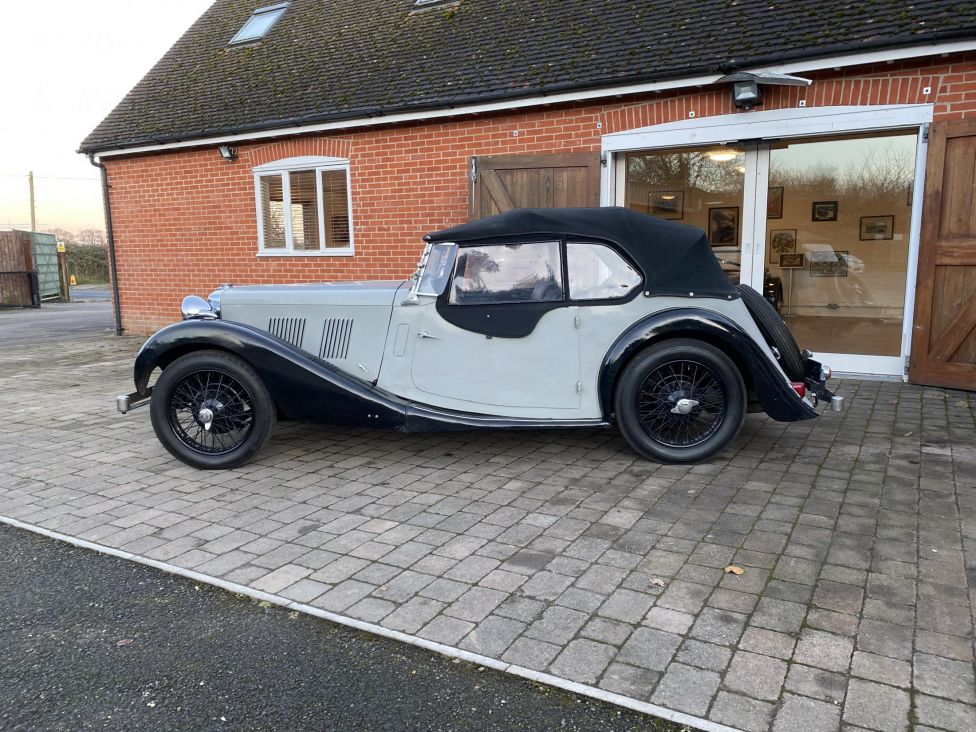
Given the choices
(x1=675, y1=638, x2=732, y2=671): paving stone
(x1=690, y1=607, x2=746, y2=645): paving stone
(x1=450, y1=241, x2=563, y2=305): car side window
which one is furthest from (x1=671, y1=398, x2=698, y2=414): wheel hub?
(x1=675, y1=638, x2=732, y2=671): paving stone

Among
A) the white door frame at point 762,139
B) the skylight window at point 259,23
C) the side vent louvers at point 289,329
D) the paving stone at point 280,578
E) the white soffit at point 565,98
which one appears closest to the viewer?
the paving stone at point 280,578

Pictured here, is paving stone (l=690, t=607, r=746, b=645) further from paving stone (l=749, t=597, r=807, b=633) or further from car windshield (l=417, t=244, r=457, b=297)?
car windshield (l=417, t=244, r=457, b=297)

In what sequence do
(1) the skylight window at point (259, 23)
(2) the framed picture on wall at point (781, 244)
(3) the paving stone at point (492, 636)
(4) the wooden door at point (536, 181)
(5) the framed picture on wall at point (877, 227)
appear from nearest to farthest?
(3) the paving stone at point (492, 636), (4) the wooden door at point (536, 181), (5) the framed picture on wall at point (877, 227), (2) the framed picture on wall at point (781, 244), (1) the skylight window at point (259, 23)

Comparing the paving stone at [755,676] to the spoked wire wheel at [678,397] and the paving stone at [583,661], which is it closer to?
the paving stone at [583,661]

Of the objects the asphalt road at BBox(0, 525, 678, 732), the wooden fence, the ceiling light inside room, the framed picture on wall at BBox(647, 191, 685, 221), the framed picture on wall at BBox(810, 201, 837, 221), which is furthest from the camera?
the wooden fence

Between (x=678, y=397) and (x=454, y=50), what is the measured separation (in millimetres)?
6866

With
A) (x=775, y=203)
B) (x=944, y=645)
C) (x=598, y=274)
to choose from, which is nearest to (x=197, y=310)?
(x=598, y=274)

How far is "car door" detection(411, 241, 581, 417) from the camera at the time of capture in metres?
4.49

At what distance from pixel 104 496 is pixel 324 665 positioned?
8.04 ft

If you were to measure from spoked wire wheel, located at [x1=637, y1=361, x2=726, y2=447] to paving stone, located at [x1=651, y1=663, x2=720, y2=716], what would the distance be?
227 centimetres

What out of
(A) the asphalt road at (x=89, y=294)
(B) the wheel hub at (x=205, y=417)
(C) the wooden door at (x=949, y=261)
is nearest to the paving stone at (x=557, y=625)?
(B) the wheel hub at (x=205, y=417)

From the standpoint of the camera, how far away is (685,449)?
454 centimetres

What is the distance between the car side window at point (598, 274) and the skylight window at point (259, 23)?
10.3 m

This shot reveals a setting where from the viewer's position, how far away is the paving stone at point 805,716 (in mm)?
2053
